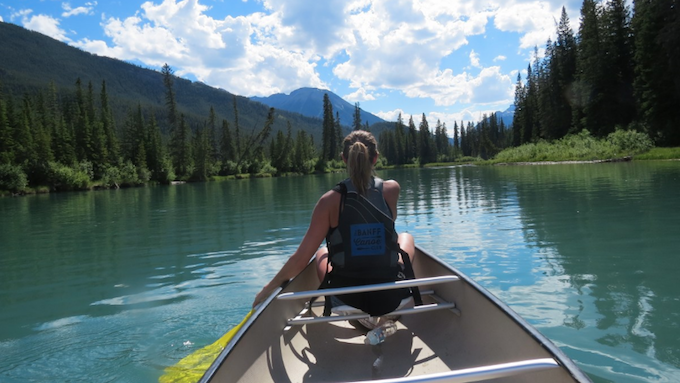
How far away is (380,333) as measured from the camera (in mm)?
3473

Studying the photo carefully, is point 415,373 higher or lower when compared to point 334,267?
lower

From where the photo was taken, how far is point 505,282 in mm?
6457

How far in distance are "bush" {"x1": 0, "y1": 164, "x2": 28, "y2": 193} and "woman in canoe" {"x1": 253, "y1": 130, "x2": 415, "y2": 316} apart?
55.6m

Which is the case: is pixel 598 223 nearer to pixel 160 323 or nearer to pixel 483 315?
pixel 483 315

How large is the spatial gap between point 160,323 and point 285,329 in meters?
2.67

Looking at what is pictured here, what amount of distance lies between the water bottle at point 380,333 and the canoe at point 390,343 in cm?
16

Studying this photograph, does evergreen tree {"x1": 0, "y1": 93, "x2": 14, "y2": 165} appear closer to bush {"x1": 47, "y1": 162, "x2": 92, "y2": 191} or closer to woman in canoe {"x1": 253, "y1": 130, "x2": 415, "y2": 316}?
bush {"x1": 47, "y1": 162, "x2": 92, "y2": 191}

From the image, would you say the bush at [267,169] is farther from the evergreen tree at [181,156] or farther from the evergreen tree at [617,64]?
the evergreen tree at [617,64]

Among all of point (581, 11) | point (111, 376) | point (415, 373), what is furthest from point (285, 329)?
point (581, 11)

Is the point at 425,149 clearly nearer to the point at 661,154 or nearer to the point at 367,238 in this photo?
the point at 661,154

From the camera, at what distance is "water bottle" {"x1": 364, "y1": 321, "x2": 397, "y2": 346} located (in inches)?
133

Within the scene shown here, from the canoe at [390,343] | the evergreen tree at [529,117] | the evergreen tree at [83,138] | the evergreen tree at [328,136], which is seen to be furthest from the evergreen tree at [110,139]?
the canoe at [390,343]

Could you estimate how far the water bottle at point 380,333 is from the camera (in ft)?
11.1

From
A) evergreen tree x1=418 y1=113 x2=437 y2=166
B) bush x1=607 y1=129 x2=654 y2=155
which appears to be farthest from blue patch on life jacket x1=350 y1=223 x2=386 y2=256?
evergreen tree x1=418 y1=113 x2=437 y2=166
